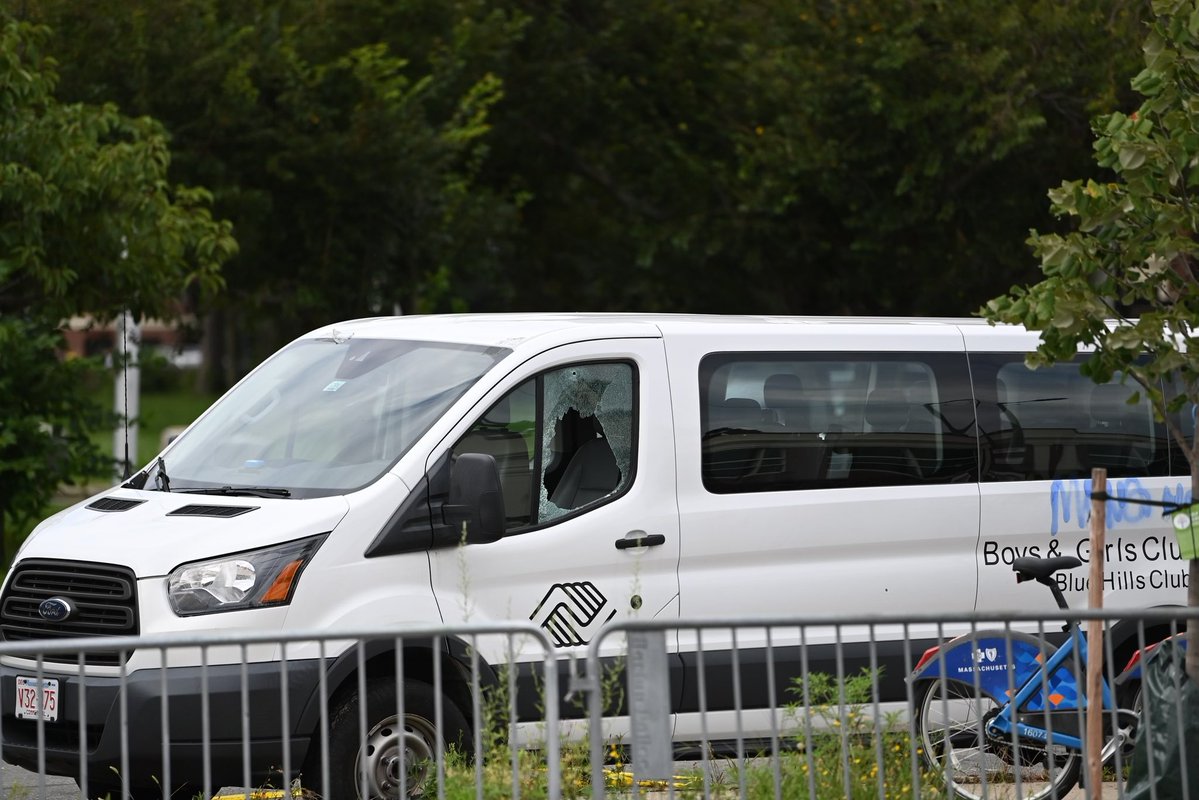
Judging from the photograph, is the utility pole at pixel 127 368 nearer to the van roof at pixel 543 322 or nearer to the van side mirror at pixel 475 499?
the van roof at pixel 543 322

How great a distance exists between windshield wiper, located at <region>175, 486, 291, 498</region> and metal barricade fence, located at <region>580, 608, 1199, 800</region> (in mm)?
1393

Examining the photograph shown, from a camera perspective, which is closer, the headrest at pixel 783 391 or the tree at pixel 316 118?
the headrest at pixel 783 391

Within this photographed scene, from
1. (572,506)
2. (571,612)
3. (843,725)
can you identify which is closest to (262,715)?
(571,612)

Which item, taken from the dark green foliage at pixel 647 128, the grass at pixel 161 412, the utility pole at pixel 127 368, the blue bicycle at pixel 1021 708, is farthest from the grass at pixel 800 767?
the grass at pixel 161 412

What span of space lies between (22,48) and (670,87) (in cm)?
1100

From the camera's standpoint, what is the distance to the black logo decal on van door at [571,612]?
21.3 feet

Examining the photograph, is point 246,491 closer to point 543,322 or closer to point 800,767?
point 543,322

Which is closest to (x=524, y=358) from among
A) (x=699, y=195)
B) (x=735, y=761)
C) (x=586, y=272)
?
(x=735, y=761)

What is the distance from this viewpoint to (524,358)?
6609 millimetres

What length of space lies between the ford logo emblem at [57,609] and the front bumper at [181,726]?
21cm

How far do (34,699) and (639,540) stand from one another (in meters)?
2.31

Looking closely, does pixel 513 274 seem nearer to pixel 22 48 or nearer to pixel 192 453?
pixel 22 48

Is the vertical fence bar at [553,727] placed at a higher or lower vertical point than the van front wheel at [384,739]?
higher

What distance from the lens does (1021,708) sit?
6.38 m
